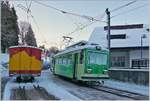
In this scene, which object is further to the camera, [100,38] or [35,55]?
[100,38]

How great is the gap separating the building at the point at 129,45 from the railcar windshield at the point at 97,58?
2607 centimetres

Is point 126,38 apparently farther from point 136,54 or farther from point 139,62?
point 139,62

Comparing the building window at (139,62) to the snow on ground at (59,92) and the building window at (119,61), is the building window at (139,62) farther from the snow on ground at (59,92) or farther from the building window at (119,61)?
the snow on ground at (59,92)

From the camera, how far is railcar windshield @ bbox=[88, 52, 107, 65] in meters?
26.1

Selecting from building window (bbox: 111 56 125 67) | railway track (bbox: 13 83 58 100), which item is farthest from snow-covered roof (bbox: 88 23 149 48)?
railway track (bbox: 13 83 58 100)

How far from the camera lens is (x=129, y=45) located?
188 ft

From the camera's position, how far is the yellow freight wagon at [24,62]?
29.0 metres

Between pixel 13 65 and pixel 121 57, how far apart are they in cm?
3117

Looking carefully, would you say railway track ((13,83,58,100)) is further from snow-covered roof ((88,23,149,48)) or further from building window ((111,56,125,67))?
building window ((111,56,125,67))

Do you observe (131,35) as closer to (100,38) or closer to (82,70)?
(100,38)

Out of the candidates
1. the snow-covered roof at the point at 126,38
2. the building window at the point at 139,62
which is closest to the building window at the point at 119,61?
the snow-covered roof at the point at 126,38

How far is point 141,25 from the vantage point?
65.6m

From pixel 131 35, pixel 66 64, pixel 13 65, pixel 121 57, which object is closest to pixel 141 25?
pixel 131 35

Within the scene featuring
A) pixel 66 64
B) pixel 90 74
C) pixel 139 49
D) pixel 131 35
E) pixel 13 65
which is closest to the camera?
pixel 90 74
